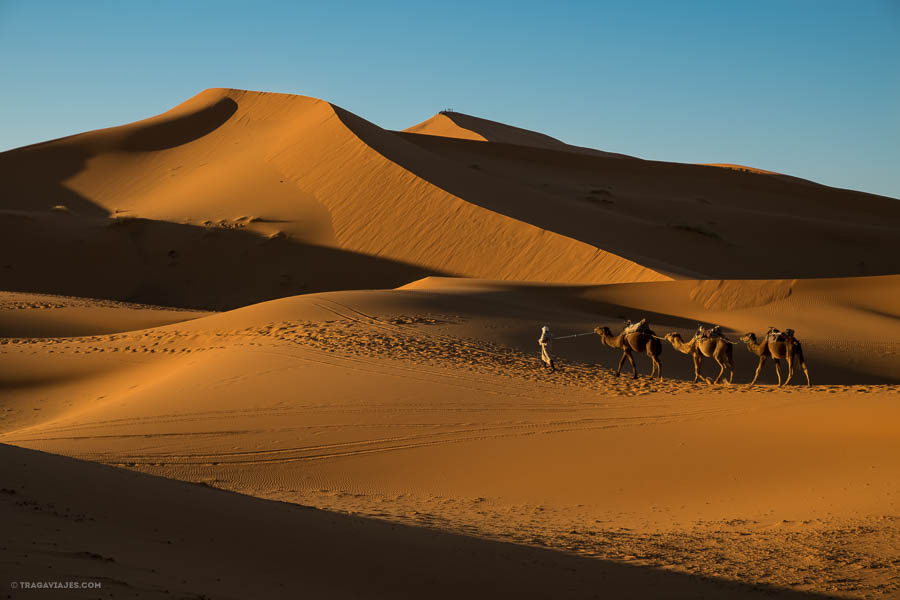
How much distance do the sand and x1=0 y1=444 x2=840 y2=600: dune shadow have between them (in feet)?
0.09

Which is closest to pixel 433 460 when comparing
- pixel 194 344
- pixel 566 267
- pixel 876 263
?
pixel 194 344

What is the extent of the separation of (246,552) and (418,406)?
7.44 m

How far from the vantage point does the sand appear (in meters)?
5.52

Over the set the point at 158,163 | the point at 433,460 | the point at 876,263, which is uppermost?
the point at 158,163

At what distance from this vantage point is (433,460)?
10.4 metres

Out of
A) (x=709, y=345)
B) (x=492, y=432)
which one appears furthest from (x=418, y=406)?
(x=709, y=345)

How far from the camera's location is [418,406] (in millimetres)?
12500

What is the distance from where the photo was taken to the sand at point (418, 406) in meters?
5.52

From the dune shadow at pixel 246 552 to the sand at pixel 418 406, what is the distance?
3 cm

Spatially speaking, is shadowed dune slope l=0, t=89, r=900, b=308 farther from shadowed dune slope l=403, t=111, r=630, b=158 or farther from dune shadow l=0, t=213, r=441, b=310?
shadowed dune slope l=403, t=111, r=630, b=158

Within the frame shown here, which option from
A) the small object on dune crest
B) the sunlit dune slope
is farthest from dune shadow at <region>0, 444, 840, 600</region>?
the sunlit dune slope

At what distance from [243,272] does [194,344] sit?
1437 cm

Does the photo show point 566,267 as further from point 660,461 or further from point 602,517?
point 602,517

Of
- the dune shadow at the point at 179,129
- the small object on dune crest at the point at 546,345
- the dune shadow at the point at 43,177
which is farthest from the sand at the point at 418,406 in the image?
the dune shadow at the point at 179,129
